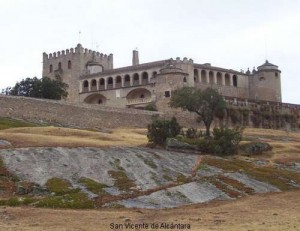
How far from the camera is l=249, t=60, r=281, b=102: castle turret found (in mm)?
116438

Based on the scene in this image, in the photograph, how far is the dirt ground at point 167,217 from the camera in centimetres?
2869

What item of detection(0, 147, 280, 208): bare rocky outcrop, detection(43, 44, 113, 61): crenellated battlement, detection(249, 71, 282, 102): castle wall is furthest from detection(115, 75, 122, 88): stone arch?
detection(0, 147, 280, 208): bare rocky outcrop

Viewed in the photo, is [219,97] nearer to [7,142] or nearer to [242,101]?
[7,142]

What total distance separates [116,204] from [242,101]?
7324cm

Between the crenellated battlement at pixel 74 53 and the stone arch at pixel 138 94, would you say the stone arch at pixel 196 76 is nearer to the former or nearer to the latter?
the stone arch at pixel 138 94

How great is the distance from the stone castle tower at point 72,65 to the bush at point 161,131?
59.8 metres

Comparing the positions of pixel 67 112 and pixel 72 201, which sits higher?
pixel 67 112

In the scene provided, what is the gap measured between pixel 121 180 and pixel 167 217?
9.34 metres

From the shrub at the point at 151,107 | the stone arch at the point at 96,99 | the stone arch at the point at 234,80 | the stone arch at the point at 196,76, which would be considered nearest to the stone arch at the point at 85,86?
the stone arch at the point at 96,99

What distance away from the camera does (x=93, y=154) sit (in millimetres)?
46438

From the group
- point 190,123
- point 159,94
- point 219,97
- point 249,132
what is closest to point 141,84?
point 159,94

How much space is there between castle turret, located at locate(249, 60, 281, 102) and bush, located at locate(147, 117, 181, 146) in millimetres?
59544

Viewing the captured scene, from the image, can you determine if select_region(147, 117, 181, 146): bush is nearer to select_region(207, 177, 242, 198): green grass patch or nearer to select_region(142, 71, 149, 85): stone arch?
select_region(207, 177, 242, 198): green grass patch

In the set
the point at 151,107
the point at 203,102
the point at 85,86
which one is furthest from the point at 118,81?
the point at 203,102
